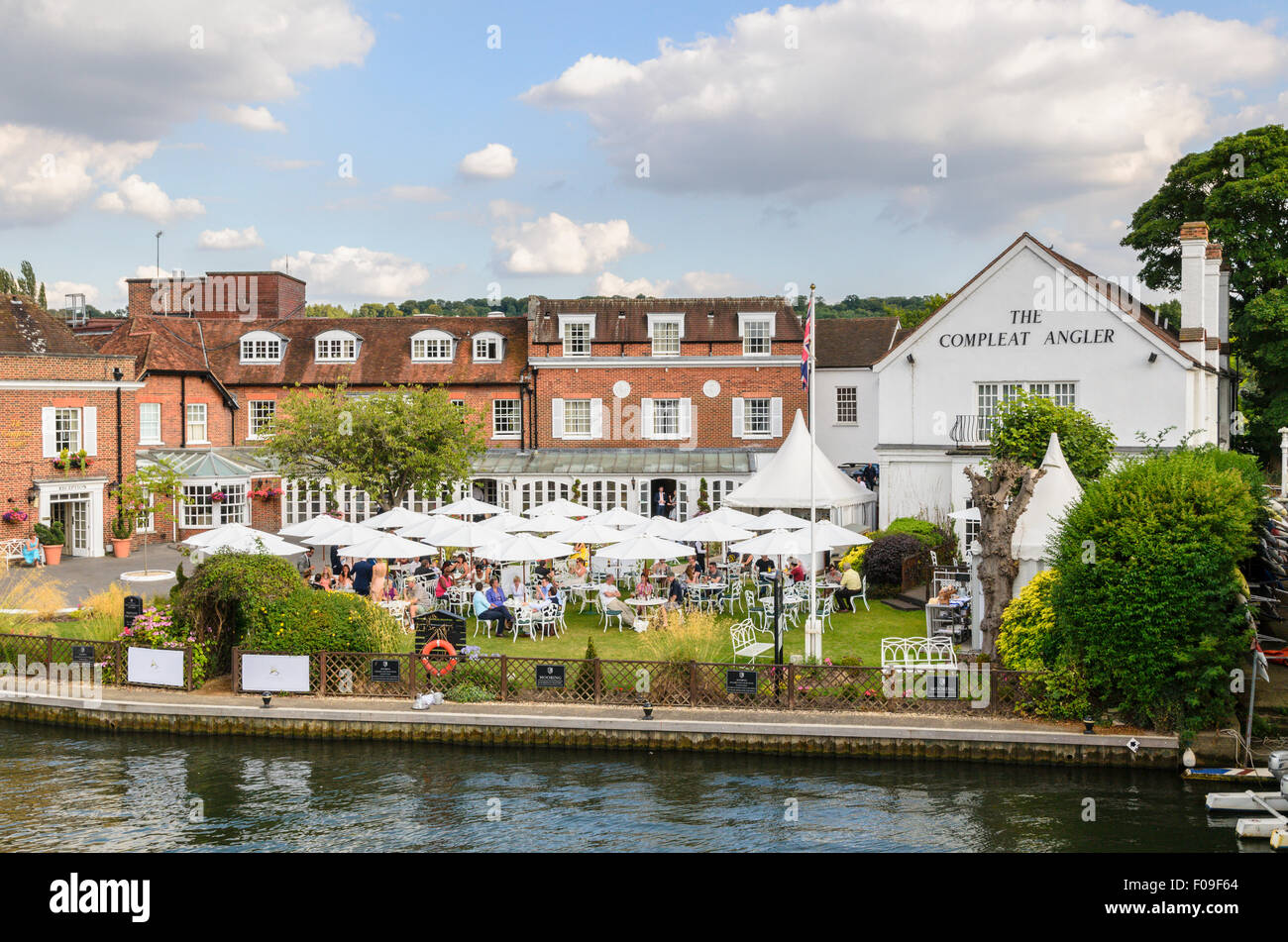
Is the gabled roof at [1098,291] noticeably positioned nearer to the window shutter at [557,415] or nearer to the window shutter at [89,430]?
the window shutter at [557,415]

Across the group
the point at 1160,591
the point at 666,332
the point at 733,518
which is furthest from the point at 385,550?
the point at 666,332

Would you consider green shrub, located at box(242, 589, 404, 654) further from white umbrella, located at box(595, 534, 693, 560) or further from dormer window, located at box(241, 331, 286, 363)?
dormer window, located at box(241, 331, 286, 363)

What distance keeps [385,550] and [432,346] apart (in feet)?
64.3

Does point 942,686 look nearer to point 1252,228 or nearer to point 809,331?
point 809,331

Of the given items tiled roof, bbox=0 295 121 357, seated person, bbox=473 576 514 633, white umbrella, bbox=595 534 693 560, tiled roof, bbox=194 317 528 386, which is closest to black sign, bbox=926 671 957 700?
white umbrella, bbox=595 534 693 560

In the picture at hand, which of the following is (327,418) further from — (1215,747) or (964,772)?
(1215,747)

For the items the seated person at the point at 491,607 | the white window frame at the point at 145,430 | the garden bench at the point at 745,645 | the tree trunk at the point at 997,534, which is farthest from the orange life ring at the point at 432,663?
the white window frame at the point at 145,430

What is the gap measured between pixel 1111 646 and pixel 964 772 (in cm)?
272

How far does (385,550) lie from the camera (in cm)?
2177

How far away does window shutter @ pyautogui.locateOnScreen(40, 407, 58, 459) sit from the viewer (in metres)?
32.6

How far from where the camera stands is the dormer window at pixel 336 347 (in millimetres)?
40406

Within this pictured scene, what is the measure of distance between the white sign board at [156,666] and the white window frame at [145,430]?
71.1ft

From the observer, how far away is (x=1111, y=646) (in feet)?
49.3

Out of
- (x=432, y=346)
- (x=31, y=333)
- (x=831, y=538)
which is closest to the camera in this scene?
(x=831, y=538)
